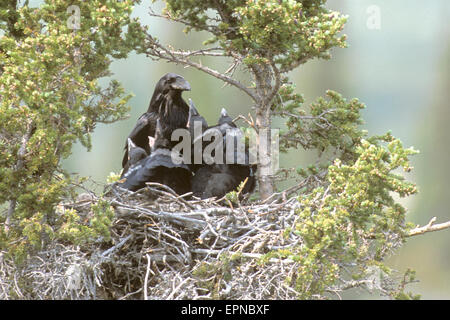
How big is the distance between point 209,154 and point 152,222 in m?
0.76

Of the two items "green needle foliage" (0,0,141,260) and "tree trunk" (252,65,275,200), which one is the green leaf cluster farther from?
"green needle foliage" (0,0,141,260)

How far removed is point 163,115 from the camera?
419 cm

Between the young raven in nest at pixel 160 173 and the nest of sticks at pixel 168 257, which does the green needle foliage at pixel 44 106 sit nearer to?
the nest of sticks at pixel 168 257

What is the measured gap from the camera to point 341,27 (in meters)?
3.38

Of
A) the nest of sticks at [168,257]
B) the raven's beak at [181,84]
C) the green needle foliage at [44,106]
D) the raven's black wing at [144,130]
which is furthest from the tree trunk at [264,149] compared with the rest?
the green needle foliage at [44,106]

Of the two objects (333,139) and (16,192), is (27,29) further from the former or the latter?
(333,139)

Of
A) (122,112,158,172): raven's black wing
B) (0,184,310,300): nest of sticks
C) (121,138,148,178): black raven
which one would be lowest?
(0,184,310,300): nest of sticks

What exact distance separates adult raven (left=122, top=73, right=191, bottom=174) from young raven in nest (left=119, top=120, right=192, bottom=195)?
213 mm

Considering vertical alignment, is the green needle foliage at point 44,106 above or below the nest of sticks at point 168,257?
above

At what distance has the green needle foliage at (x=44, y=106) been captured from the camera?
313 centimetres

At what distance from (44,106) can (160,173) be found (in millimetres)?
928

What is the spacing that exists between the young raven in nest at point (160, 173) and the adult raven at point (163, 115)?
213 mm

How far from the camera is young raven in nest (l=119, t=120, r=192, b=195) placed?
3.82 m

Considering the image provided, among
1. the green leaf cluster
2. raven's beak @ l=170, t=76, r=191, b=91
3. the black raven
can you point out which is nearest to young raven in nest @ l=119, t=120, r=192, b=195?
the black raven
